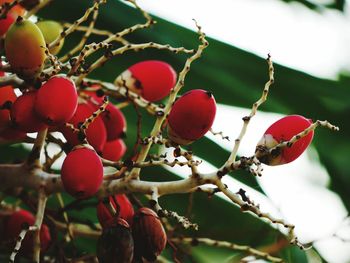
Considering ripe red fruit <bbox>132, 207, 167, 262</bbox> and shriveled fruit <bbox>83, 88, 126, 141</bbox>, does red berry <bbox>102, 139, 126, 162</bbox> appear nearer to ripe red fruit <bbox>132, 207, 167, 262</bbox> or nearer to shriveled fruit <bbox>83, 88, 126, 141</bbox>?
shriveled fruit <bbox>83, 88, 126, 141</bbox>

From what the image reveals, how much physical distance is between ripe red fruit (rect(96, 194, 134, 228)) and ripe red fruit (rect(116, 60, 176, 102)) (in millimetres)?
256

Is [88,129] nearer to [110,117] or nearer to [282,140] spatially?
[110,117]

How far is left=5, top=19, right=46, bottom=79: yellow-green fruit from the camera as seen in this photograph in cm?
118

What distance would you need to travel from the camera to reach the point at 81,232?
152 cm

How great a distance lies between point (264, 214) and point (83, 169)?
29cm

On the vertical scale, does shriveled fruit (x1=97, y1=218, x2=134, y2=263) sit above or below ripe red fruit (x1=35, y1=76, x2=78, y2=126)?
below

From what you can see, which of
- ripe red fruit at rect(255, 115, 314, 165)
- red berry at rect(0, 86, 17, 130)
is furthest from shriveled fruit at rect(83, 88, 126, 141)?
ripe red fruit at rect(255, 115, 314, 165)

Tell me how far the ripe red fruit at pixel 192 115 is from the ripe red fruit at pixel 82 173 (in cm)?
14

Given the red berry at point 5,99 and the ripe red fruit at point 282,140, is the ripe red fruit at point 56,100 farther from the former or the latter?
the ripe red fruit at point 282,140

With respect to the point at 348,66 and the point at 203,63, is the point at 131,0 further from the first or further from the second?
the point at 348,66

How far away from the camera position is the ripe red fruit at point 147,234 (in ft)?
3.73

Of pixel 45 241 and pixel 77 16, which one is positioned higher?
pixel 77 16

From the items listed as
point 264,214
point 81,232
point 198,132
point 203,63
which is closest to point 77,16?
point 203,63

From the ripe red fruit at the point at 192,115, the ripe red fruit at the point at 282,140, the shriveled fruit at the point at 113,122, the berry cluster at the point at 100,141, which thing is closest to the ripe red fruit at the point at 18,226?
the berry cluster at the point at 100,141
